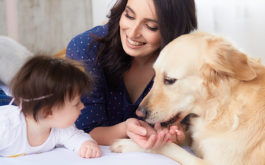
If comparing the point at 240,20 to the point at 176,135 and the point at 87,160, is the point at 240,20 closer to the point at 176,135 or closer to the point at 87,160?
the point at 176,135

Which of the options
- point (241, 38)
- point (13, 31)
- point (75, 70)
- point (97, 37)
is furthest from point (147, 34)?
→ point (13, 31)

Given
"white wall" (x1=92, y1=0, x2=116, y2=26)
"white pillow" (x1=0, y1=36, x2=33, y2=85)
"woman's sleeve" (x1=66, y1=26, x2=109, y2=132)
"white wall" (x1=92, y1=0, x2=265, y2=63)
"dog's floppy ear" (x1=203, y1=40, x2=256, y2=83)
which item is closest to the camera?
"dog's floppy ear" (x1=203, y1=40, x2=256, y2=83)

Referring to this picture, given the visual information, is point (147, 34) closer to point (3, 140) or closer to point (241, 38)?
point (3, 140)

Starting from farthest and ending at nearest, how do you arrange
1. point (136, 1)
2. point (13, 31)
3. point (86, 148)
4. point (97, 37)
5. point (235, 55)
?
1. point (13, 31)
2. point (97, 37)
3. point (136, 1)
4. point (86, 148)
5. point (235, 55)

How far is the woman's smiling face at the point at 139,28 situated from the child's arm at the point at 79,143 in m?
0.45

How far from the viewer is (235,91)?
43.3 inches

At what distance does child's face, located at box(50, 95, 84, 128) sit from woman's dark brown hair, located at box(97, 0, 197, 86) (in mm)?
428

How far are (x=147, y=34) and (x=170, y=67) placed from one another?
31cm

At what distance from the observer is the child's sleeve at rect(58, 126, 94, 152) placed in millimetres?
1215

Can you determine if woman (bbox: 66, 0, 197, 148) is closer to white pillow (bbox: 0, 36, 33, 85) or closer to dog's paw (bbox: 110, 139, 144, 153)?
dog's paw (bbox: 110, 139, 144, 153)

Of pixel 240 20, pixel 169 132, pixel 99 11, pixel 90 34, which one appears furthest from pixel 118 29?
pixel 99 11

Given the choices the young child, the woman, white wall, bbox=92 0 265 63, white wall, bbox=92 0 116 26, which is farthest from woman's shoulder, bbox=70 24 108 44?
white wall, bbox=92 0 116 26

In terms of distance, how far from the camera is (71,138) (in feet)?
4.06

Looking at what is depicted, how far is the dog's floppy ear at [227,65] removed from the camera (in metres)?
1.06
